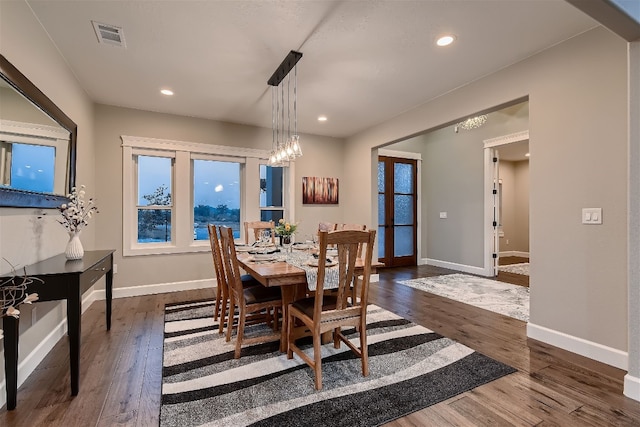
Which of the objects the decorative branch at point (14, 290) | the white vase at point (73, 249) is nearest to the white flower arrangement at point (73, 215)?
the white vase at point (73, 249)

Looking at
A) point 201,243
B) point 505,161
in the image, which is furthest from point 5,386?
point 505,161

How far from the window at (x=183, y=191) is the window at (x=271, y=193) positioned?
27mm

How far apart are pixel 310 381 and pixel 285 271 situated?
77cm

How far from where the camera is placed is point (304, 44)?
2.64m

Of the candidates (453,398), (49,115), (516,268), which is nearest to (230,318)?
(453,398)

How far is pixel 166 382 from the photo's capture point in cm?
209

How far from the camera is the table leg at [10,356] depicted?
1.76 meters

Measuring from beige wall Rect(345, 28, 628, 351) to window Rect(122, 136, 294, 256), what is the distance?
3813mm

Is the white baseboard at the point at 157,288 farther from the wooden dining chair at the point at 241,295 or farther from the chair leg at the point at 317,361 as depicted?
the chair leg at the point at 317,361

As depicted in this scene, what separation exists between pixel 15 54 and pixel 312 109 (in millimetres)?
3022

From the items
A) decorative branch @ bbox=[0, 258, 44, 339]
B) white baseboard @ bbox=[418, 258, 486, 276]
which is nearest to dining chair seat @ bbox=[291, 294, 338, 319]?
decorative branch @ bbox=[0, 258, 44, 339]

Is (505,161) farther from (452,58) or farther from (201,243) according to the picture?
(201,243)

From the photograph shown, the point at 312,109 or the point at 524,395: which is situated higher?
the point at 312,109

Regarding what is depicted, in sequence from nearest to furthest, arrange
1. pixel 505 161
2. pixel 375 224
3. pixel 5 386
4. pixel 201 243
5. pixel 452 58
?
pixel 5 386 → pixel 452 58 → pixel 201 243 → pixel 375 224 → pixel 505 161
